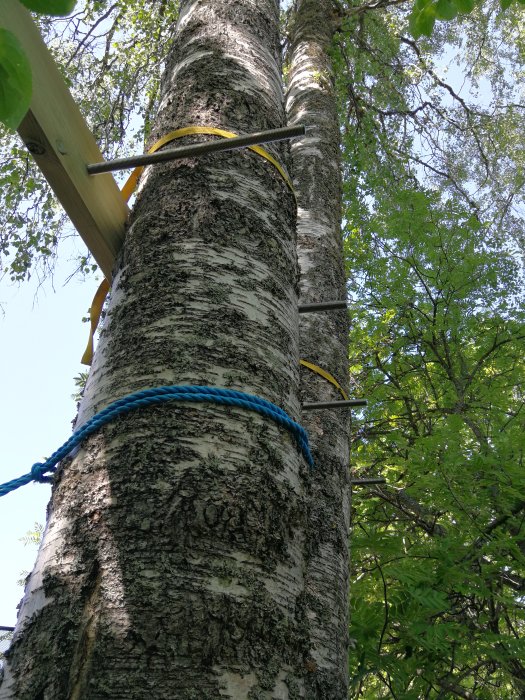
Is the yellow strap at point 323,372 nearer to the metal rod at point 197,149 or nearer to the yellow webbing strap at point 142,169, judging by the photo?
the yellow webbing strap at point 142,169

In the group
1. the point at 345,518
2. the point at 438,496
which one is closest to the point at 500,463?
the point at 438,496

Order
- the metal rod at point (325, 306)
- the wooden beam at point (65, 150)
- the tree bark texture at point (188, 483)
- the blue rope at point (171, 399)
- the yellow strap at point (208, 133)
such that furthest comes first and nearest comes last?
the metal rod at point (325, 306) → the yellow strap at point (208, 133) → the wooden beam at point (65, 150) → the blue rope at point (171, 399) → the tree bark texture at point (188, 483)

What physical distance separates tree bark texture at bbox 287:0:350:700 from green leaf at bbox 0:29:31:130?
0.90 meters

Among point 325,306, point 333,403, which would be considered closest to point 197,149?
point 325,306

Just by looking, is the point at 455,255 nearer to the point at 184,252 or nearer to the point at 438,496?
the point at 438,496

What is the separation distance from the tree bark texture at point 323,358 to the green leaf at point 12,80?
35.5 inches

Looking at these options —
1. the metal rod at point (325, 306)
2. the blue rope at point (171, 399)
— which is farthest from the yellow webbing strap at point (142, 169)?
the blue rope at point (171, 399)

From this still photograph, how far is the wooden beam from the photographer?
1.33 metres

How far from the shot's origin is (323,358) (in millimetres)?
2859

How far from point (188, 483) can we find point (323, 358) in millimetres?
1839

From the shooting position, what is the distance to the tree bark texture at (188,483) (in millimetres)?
941

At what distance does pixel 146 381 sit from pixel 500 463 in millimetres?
2450

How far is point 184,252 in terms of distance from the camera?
139cm

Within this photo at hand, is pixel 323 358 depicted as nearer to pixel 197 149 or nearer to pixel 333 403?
pixel 333 403
